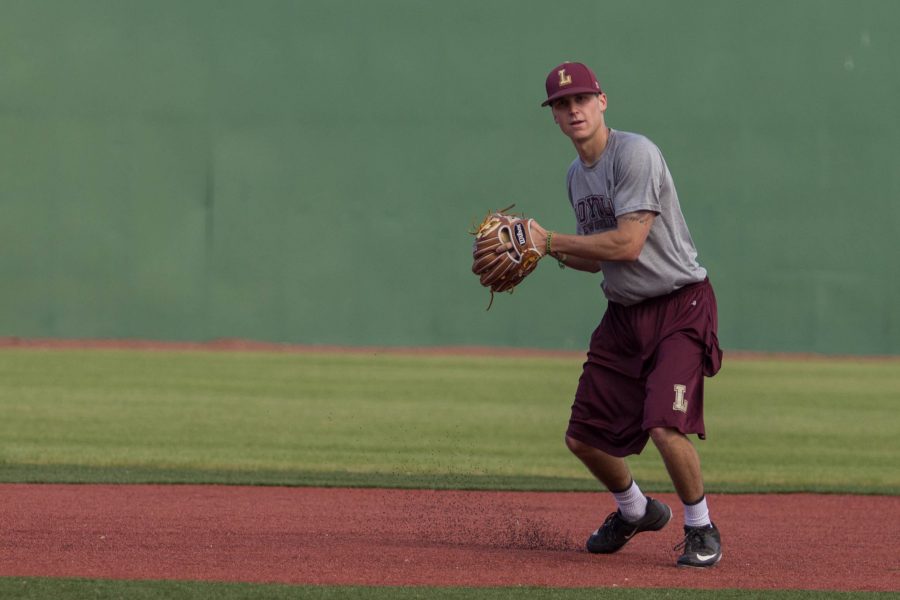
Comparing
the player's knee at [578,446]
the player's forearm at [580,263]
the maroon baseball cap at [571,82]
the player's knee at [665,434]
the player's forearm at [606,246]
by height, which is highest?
the maroon baseball cap at [571,82]

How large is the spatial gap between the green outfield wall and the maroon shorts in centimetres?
1531

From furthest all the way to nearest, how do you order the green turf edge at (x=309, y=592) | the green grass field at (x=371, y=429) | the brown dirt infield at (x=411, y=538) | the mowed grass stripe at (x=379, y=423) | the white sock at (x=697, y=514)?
the mowed grass stripe at (x=379, y=423) → the green grass field at (x=371, y=429) → the white sock at (x=697, y=514) → the brown dirt infield at (x=411, y=538) → the green turf edge at (x=309, y=592)

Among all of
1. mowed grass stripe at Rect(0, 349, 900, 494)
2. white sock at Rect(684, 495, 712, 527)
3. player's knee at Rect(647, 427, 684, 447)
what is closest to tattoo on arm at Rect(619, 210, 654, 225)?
player's knee at Rect(647, 427, 684, 447)

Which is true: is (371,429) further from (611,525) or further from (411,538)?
(611,525)

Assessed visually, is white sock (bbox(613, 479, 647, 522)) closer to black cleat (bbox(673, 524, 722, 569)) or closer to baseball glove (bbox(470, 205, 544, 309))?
black cleat (bbox(673, 524, 722, 569))

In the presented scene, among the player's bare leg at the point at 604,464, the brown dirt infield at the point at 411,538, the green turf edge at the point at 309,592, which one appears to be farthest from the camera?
the player's bare leg at the point at 604,464

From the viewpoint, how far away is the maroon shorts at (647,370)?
16.8 feet

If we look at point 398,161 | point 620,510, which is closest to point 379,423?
point 620,510

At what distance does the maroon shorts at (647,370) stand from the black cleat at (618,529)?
0.31 meters

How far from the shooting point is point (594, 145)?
526 cm

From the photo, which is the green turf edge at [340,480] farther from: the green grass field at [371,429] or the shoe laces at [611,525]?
the shoe laces at [611,525]

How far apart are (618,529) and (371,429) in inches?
242

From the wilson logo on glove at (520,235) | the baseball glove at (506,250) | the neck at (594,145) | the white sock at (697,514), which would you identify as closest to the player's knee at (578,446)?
the white sock at (697,514)

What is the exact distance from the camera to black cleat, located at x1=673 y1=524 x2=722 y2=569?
16.8ft
